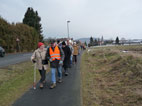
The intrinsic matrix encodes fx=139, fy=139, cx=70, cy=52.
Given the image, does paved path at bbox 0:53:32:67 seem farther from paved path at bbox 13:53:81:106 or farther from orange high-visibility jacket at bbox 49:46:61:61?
paved path at bbox 13:53:81:106

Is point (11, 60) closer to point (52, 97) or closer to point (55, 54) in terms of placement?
point (55, 54)

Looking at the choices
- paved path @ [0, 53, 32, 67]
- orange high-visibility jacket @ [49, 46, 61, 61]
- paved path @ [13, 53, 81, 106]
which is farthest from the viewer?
paved path @ [0, 53, 32, 67]

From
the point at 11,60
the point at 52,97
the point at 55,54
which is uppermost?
the point at 55,54

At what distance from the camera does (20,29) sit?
29922 mm

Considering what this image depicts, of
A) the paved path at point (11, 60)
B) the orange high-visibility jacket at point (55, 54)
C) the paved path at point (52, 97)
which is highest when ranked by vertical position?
the orange high-visibility jacket at point (55, 54)

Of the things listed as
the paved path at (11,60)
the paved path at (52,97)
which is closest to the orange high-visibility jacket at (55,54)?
the paved path at (52,97)

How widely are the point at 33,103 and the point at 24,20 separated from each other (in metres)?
42.1

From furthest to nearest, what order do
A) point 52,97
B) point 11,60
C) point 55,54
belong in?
1. point 11,60
2. point 55,54
3. point 52,97

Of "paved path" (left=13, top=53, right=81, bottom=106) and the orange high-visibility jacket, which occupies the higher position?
the orange high-visibility jacket

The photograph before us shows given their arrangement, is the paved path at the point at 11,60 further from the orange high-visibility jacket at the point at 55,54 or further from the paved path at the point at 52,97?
the paved path at the point at 52,97

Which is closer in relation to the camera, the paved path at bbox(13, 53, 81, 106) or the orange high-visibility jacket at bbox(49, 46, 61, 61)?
the paved path at bbox(13, 53, 81, 106)

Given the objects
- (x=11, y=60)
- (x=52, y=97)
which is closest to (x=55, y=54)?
(x=52, y=97)

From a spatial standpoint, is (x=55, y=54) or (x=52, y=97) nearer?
(x=52, y=97)

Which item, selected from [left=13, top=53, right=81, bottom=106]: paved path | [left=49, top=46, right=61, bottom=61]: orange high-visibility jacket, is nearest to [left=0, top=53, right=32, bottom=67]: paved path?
[left=49, top=46, right=61, bottom=61]: orange high-visibility jacket
